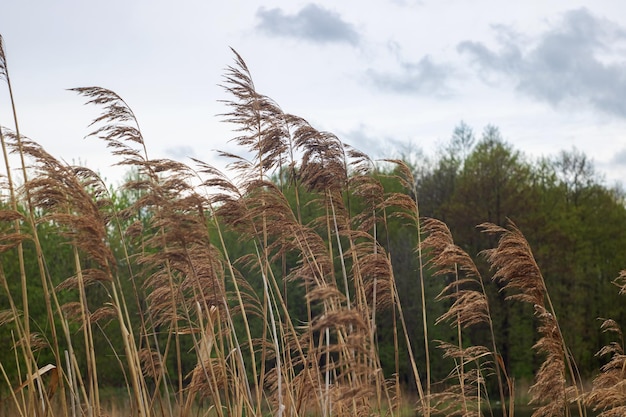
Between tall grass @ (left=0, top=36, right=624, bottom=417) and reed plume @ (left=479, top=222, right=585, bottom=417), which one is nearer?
tall grass @ (left=0, top=36, right=624, bottom=417)

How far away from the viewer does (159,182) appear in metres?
5.36

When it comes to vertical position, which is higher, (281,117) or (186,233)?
(281,117)

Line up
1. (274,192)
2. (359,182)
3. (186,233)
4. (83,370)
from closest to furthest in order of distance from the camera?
(186,233) → (274,192) → (359,182) → (83,370)

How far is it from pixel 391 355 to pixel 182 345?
694 centimetres

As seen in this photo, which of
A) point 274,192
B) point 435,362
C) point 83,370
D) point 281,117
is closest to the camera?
point 274,192

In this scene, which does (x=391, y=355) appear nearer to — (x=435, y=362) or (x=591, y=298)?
(x=435, y=362)

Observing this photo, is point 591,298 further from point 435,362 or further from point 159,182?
point 159,182

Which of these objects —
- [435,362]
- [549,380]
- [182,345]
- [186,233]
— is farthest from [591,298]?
[186,233]

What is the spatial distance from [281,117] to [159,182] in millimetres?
980

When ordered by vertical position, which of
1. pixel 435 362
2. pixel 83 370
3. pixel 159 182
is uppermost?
pixel 159 182

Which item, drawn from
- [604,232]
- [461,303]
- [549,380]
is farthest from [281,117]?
[604,232]

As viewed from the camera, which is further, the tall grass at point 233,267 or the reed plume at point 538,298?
the reed plume at point 538,298

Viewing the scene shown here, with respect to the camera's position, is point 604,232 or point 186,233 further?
point 604,232

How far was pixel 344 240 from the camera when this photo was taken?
26734 mm
